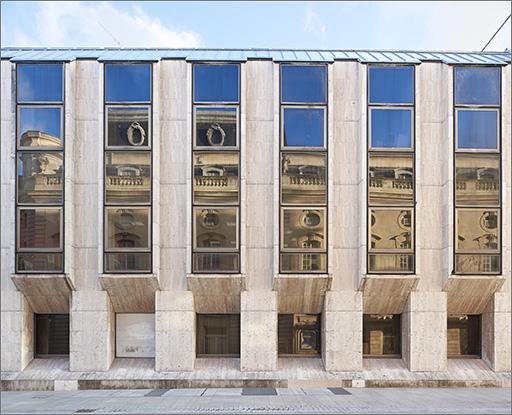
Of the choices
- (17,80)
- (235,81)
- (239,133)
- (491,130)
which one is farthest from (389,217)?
(17,80)

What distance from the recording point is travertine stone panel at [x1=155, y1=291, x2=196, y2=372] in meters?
16.3

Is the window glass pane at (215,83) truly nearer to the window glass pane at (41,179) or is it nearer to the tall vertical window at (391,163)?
the tall vertical window at (391,163)

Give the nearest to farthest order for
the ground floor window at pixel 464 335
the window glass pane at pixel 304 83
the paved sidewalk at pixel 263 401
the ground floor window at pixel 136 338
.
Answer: the paved sidewalk at pixel 263 401
the window glass pane at pixel 304 83
the ground floor window at pixel 136 338
the ground floor window at pixel 464 335

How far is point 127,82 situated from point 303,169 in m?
7.31

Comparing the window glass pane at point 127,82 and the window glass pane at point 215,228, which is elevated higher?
the window glass pane at point 127,82

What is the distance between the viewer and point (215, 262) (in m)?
16.3

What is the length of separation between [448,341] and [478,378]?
65.6 inches

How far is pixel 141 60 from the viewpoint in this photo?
53.9 ft

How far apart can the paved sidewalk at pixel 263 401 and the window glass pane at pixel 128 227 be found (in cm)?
525

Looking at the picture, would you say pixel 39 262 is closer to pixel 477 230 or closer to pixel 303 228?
pixel 303 228

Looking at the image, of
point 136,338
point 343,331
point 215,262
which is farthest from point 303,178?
point 136,338

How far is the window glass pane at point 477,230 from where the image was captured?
16406mm

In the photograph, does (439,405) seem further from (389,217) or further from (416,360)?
(389,217)

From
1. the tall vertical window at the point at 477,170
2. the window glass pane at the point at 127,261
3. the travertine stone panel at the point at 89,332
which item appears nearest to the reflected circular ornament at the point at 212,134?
the window glass pane at the point at 127,261
